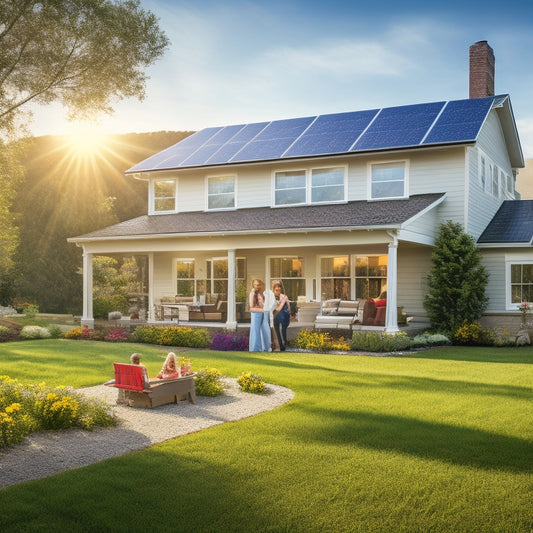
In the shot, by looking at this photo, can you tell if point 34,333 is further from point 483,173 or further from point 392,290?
point 483,173

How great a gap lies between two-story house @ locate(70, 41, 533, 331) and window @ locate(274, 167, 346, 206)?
4cm

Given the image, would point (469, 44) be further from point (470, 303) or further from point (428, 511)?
point (428, 511)

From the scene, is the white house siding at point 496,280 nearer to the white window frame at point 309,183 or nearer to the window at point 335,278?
the window at point 335,278

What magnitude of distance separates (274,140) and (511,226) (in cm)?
912

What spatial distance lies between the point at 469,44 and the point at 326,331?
43.8 feet

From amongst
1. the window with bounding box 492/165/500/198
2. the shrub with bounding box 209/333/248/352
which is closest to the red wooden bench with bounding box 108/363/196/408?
the shrub with bounding box 209/333/248/352

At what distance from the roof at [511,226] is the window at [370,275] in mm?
3402

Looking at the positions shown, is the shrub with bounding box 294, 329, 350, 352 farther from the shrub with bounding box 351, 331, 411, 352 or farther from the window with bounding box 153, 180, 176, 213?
the window with bounding box 153, 180, 176, 213

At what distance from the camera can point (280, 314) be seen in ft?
55.8

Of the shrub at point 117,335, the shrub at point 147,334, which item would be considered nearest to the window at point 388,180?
the shrub at point 147,334

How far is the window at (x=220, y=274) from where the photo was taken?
78.3 feet

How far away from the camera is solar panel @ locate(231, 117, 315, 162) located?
22841mm

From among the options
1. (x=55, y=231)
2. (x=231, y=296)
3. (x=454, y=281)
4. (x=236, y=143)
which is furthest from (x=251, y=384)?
(x=55, y=231)

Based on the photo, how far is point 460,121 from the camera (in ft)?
68.9
